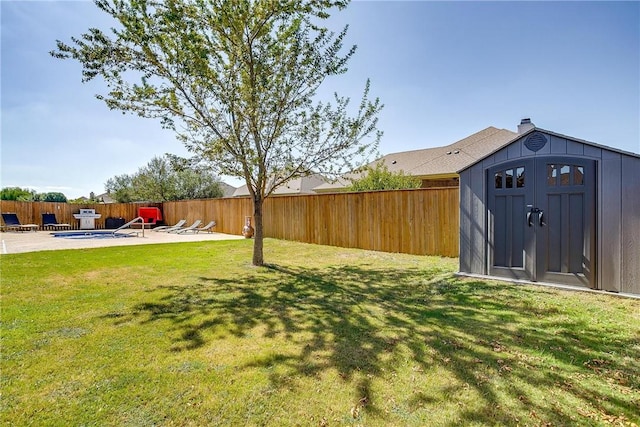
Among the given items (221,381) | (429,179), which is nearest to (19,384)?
(221,381)

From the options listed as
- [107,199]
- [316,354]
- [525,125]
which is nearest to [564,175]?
[525,125]

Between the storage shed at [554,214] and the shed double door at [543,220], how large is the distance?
0.01 m

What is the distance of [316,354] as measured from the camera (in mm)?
2730

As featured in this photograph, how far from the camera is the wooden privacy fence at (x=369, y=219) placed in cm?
799

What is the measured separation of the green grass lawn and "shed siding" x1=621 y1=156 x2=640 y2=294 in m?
0.44

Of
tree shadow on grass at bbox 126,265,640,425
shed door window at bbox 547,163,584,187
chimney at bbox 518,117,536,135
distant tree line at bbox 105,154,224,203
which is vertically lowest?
tree shadow on grass at bbox 126,265,640,425

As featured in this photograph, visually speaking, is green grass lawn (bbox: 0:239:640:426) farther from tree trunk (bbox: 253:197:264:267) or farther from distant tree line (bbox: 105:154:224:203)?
distant tree line (bbox: 105:154:224:203)

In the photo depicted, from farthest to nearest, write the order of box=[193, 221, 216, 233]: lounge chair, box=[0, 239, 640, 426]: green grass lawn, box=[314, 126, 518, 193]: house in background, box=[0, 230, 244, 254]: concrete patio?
box=[193, 221, 216, 233]: lounge chair
box=[314, 126, 518, 193]: house in background
box=[0, 230, 244, 254]: concrete patio
box=[0, 239, 640, 426]: green grass lawn

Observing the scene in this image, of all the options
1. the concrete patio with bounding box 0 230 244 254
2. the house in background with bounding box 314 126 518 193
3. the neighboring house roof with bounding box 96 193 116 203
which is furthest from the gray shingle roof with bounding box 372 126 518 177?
the neighboring house roof with bounding box 96 193 116 203

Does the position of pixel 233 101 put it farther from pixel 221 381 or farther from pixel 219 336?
pixel 221 381

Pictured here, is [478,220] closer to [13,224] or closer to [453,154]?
[453,154]

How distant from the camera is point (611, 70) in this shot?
764 cm

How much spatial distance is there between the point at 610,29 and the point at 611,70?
1497 mm

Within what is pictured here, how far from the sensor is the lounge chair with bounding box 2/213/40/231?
53.7 feet
